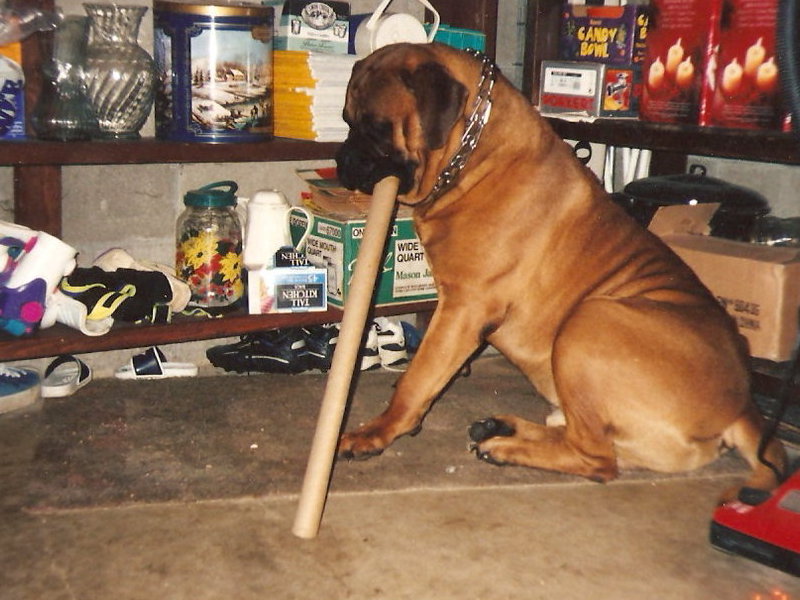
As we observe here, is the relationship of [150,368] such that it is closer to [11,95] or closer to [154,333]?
[154,333]

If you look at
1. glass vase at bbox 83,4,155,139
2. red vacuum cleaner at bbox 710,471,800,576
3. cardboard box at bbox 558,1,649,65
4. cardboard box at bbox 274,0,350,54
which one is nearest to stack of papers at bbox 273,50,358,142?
cardboard box at bbox 274,0,350,54

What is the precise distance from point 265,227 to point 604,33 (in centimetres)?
145

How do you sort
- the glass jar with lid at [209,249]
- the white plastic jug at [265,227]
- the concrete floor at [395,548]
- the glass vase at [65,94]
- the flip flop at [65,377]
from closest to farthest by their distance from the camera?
1. the concrete floor at [395,548]
2. the glass vase at [65,94]
3. the flip flop at [65,377]
4. the glass jar with lid at [209,249]
5. the white plastic jug at [265,227]

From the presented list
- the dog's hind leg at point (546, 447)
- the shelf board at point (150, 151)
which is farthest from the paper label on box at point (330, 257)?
the dog's hind leg at point (546, 447)

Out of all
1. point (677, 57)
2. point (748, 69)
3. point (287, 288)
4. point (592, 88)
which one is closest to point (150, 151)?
point (287, 288)

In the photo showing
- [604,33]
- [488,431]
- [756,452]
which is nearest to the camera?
[756,452]

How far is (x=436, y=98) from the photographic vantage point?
209cm

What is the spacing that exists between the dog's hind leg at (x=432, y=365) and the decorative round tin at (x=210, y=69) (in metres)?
0.92

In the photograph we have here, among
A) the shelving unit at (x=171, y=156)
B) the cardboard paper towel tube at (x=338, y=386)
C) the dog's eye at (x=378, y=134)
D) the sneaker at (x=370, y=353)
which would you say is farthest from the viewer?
the sneaker at (x=370, y=353)

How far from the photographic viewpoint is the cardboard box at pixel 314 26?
2.85 m

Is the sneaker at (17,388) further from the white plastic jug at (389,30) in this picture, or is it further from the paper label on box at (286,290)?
the white plastic jug at (389,30)

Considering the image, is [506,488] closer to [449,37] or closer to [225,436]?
[225,436]

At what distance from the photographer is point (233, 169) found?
3.06 metres

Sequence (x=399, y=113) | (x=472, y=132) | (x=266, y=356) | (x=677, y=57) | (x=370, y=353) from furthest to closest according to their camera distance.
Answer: (x=370, y=353), (x=266, y=356), (x=677, y=57), (x=472, y=132), (x=399, y=113)
